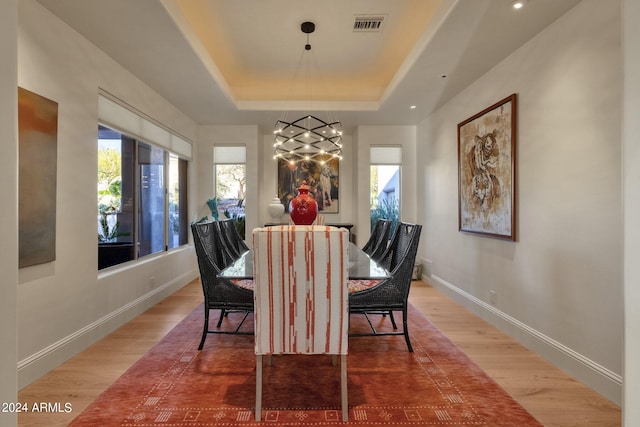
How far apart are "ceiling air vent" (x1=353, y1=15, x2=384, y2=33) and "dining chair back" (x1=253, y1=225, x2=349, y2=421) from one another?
2463mm

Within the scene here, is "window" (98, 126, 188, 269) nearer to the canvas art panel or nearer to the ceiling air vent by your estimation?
the canvas art panel

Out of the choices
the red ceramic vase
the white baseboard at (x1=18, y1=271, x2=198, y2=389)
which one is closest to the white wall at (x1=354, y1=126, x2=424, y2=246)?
the red ceramic vase

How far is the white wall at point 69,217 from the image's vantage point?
2.27 m

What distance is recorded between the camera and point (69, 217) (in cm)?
269

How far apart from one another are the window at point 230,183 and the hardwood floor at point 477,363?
2.44 metres

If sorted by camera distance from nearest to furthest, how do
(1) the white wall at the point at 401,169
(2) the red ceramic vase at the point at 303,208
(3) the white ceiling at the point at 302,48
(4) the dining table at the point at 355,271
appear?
(4) the dining table at the point at 355,271 → (3) the white ceiling at the point at 302,48 → (2) the red ceramic vase at the point at 303,208 → (1) the white wall at the point at 401,169

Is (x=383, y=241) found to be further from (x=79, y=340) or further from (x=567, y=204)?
(x=79, y=340)

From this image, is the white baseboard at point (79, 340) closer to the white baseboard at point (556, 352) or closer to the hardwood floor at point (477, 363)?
the hardwood floor at point (477, 363)

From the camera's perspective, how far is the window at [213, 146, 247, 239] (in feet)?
19.0

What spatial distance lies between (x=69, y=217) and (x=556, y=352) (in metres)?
3.88

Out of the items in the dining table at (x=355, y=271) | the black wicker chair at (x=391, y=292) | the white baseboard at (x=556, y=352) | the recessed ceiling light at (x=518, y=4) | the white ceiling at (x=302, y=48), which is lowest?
the white baseboard at (x=556, y=352)

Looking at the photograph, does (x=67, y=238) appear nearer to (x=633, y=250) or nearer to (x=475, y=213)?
(x=633, y=250)

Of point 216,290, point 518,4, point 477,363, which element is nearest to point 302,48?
point 518,4

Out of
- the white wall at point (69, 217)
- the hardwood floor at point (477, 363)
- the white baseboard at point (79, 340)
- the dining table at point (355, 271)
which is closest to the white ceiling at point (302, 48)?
the white wall at point (69, 217)
